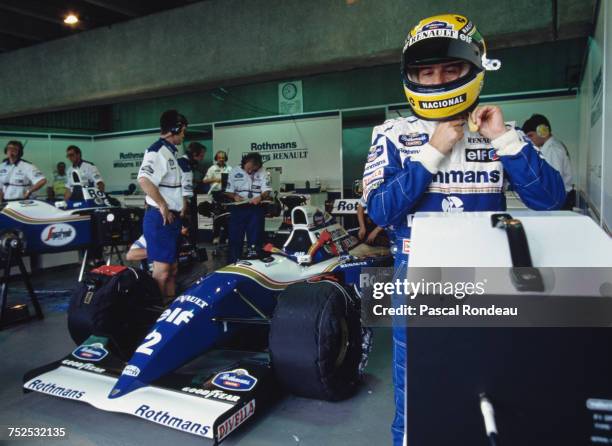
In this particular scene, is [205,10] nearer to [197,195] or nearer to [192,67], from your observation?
[192,67]

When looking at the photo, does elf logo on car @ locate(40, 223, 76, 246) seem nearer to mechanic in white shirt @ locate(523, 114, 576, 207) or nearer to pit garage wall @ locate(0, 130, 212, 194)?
mechanic in white shirt @ locate(523, 114, 576, 207)

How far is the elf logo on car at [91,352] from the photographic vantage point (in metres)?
2.65

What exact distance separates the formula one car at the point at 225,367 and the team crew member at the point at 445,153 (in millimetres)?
955

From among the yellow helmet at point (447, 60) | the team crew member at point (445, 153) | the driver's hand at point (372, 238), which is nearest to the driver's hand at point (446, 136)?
the team crew member at point (445, 153)

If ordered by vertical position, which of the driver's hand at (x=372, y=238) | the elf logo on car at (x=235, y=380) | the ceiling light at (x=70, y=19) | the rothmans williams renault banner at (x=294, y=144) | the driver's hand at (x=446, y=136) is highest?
the ceiling light at (x=70, y=19)

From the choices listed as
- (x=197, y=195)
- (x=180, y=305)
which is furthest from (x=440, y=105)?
(x=197, y=195)

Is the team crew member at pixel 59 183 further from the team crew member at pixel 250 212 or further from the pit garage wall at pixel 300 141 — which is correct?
the team crew member at pixel 250 212

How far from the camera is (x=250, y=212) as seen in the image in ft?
19.8

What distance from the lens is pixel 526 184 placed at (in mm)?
1249

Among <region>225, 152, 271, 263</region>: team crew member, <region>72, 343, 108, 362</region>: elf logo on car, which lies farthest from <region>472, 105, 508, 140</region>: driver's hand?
<region>225, 152, 271, 263</region>: team crew member

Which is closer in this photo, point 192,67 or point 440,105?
point 440,105

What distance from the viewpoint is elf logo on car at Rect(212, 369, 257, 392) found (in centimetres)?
227

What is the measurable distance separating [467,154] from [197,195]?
8608mm

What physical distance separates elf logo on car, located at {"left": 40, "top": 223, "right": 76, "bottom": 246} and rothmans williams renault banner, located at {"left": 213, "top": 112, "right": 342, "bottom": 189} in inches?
173
